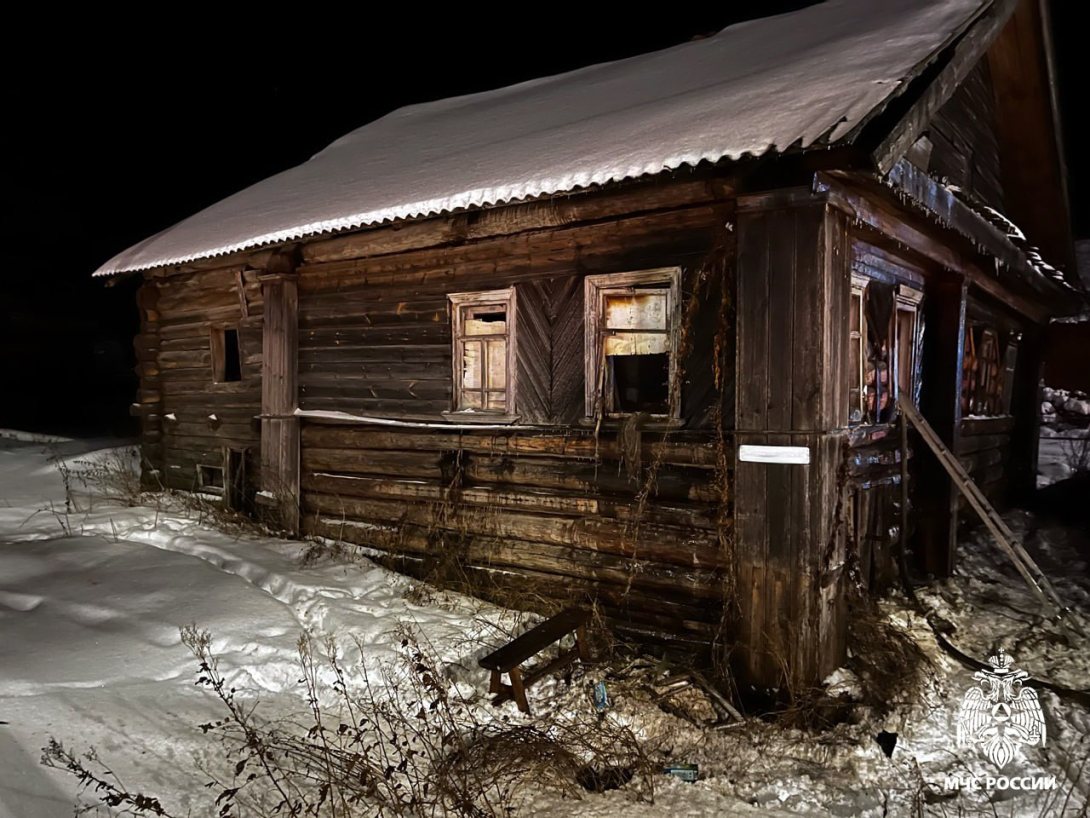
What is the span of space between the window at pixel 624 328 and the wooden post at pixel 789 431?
72cm

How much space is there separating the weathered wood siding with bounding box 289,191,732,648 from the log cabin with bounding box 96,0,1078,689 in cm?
3

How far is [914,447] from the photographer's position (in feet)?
23.7

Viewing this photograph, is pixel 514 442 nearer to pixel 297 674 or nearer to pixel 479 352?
pixel 479 352

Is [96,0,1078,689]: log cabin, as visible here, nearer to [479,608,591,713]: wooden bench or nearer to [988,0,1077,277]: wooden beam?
[988,0,1077,277]: wooden beam

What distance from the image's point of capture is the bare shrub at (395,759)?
329 centimetres

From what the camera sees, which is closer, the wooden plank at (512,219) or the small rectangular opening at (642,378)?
the wooden plank at (512,219)

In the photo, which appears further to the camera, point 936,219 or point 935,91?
point 936,219

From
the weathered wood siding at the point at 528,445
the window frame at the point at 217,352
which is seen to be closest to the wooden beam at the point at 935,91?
the weathered wood siding at the point at 528,445

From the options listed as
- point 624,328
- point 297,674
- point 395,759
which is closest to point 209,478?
point 297,674

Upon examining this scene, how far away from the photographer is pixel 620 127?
577 centimetres

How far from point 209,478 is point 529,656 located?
6845mm

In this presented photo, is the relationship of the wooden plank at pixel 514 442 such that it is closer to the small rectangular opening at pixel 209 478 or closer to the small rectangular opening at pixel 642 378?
the small rectangular opening at pixel 642 378

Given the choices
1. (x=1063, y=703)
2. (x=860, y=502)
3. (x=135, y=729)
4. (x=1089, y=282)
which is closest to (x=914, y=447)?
(x=860, y=502)

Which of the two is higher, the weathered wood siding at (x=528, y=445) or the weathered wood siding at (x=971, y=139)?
the weathered wood siding at (x=971, y=139)
